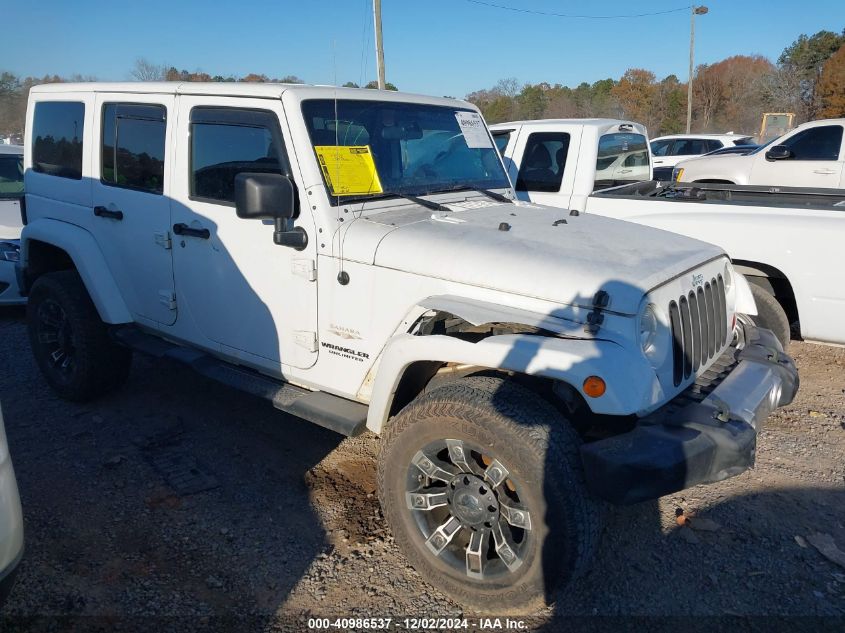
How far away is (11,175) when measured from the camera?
855cm

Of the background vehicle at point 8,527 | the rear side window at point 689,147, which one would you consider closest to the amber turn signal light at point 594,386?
the background vehicle at point 8,527

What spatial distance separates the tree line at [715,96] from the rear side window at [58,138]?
99.1ft

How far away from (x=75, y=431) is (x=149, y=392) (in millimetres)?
752

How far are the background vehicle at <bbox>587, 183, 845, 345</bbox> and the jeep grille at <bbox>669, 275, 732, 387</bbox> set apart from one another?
4.79 feet

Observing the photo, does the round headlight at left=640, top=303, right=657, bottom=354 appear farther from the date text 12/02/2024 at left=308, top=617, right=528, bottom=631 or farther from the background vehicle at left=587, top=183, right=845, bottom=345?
the background vehicle at left=587, top=183, right=845, bottom=345

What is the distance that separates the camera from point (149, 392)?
16.9ft

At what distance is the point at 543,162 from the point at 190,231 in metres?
3.79

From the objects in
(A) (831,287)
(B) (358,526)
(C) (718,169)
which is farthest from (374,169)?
(C) (718,169)

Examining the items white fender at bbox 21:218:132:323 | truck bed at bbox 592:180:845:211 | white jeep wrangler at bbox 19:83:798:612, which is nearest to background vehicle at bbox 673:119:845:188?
truck bed at bbox 592:180:845:211

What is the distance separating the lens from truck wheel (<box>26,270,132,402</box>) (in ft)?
15.0

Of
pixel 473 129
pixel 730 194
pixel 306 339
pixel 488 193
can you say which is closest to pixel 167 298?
pixel 306 339

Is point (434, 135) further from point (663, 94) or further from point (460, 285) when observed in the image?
point (663, 94)

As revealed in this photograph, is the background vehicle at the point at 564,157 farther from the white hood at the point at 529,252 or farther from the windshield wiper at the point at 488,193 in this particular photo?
the white hood at the point at 529,252

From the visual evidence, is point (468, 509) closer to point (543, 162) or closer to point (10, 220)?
point (543, 162)
